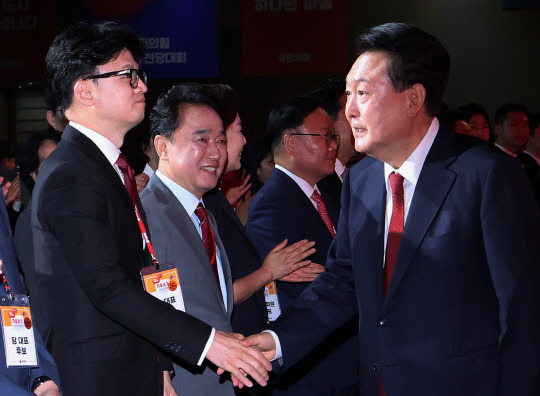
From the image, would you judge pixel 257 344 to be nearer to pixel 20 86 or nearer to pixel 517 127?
pixel 517 127

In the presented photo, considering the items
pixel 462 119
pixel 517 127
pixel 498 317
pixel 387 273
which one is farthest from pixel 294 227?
pixel 517 127

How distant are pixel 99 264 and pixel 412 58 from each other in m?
1.10

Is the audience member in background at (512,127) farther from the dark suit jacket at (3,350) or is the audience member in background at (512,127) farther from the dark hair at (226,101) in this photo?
the dark suit jacket at (3,350)

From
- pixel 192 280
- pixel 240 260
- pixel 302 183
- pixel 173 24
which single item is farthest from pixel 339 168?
pixel 173 24

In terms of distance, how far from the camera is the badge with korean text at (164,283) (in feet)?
7.47

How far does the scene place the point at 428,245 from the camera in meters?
2.07

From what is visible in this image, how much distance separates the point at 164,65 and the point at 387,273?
17.8 feet

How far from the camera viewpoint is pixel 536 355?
193 cm

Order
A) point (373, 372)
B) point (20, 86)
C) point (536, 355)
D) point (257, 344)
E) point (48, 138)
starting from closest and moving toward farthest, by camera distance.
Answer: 1. point (536, 355)
2. point (373, 372)
3. point (257, 344)
4. point (48, 138)
5. point (20, 86)

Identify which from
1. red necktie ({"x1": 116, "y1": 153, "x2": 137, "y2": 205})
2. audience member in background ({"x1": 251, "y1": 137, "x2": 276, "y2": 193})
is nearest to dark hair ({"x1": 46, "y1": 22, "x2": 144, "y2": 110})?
red necktie ({"x1": 116, "y1": 153, "x2": 137, "y2": 205})

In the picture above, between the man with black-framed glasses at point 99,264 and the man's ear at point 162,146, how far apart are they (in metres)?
0.59

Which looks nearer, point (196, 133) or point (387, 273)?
point (387, 273)

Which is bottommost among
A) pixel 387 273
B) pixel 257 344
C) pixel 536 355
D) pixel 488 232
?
pixel 257 344

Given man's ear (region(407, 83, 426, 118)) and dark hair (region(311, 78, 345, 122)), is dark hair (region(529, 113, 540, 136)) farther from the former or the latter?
man's ear (region(407, 83, 426, 118))
